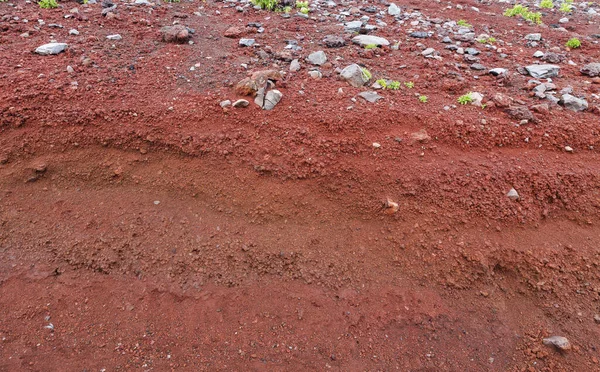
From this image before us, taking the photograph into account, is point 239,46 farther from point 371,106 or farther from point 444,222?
point 444,222

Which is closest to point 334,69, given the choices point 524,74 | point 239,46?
point 239,46

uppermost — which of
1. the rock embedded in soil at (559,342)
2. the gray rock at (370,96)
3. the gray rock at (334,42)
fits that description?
the gray rock at (334,42)

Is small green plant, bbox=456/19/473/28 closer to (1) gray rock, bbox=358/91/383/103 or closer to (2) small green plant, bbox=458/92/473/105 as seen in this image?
(2) small green plant, bbox=458/92/473/105

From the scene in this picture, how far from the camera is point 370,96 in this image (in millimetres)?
5129

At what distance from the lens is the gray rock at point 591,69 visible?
5758mm

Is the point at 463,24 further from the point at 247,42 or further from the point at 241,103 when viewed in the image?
the point at 241,103

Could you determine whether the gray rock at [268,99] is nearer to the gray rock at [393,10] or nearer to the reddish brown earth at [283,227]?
the reddish brown earth at [283,227]

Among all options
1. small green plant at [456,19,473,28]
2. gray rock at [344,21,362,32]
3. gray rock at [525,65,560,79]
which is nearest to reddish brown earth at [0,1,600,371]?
gray rock at [525,65,560,79]

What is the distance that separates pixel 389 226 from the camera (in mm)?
4434

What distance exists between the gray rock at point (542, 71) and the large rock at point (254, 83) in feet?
13.6

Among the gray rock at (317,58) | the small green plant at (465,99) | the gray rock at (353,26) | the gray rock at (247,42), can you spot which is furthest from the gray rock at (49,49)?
the small green plant at (465,99)

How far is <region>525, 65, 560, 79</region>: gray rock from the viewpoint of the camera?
5660 millimetres

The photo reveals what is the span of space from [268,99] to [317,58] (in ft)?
4.61

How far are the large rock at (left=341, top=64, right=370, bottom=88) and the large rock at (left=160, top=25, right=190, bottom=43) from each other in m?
2.85
